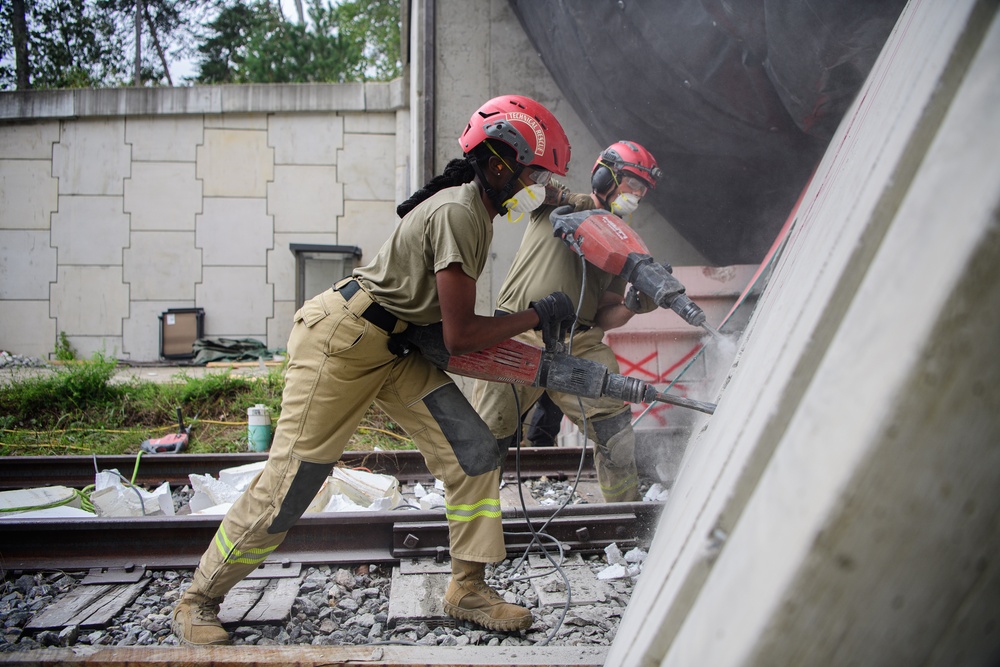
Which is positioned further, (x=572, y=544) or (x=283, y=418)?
(x=572, y=544)

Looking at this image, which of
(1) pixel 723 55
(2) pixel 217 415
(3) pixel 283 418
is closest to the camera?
(3) pixel 283 418

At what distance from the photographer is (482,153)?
2502mm

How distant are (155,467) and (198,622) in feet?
7.99

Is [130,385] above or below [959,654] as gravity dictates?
below

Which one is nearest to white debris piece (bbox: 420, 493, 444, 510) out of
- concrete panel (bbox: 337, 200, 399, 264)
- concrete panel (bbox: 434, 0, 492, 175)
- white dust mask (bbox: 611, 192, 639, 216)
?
white dust mask (bbox: 611, 192, 639, 216)

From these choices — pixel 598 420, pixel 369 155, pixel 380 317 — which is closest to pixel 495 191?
pixel 380 317

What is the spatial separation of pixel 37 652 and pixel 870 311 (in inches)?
89.5

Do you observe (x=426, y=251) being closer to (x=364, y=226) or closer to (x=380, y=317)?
(x=380, y=317)

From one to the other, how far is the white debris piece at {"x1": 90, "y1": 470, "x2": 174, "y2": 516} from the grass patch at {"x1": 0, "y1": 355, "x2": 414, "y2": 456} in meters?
1.59

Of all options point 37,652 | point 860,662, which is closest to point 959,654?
point 860,662

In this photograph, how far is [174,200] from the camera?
9.94 meters

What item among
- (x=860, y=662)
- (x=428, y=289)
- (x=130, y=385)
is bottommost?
(x=130, y=385)

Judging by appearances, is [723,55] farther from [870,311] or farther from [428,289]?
[870,311]

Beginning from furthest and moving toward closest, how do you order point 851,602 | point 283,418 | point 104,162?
point 104,162 → point 283,418 → point 851,602
